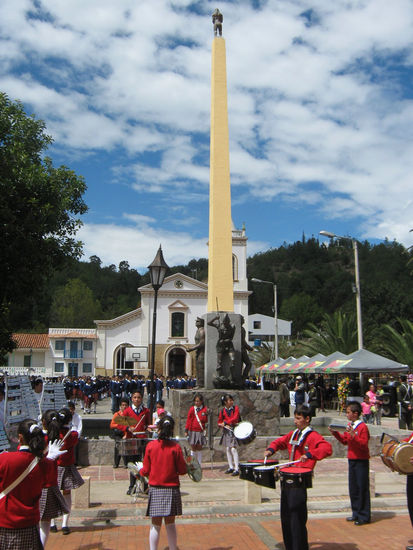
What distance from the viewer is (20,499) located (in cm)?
436

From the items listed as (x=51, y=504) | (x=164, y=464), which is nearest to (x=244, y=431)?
(x=164, y=464)

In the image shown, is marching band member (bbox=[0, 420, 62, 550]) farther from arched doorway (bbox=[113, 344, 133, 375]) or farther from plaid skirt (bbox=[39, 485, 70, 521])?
arched doorway (bbox=[113, 344, 133, 375])

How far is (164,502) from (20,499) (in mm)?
1647

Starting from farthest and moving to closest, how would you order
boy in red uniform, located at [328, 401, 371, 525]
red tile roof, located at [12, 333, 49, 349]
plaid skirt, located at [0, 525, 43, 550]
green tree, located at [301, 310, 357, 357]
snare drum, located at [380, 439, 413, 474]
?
red tile roof, located at [12, 333, 49, 349] → green tree, located at [301, 310, 357, 357] → boy in red uniform, located at [328, 401, 371, 525] → snare drum, located at [380, 439, 413, 474] → plaid skirt, located at [0, 525, 43, 550]

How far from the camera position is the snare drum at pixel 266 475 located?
547cm

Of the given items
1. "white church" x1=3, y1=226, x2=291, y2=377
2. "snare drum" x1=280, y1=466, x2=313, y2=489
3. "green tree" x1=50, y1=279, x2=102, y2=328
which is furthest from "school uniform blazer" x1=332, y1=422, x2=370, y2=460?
"green tree" x1=50, y1=279, x2=102, y2=328

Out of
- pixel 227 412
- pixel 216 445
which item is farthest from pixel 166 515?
pixel 216 445

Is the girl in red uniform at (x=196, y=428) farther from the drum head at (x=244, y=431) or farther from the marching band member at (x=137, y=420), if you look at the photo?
the drum head at (x=244, y=431)

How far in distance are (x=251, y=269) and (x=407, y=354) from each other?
104119 millimetres

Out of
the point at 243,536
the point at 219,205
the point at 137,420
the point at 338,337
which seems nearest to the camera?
the point at 243,536

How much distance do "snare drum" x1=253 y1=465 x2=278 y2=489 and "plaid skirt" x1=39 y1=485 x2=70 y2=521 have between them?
7.44ft

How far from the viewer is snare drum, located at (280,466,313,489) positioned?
535 centimetres

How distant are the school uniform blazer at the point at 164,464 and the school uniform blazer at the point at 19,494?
4.73 ft

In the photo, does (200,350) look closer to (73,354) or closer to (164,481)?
(164,481)
